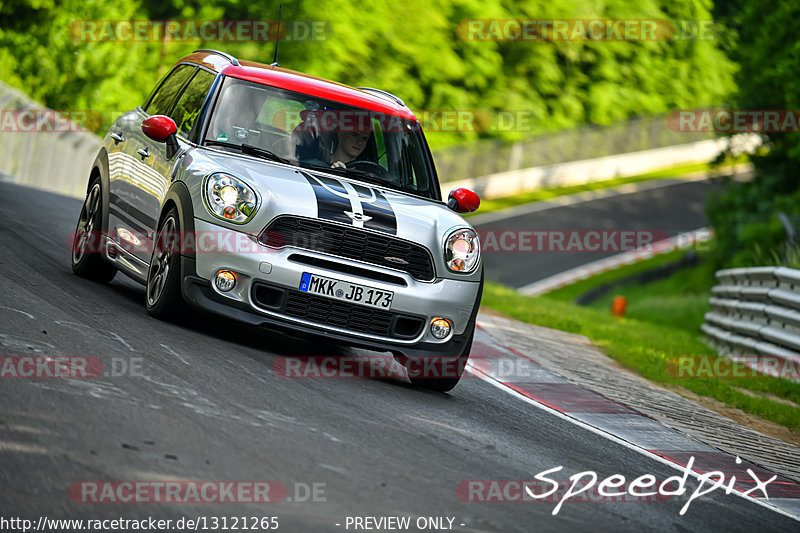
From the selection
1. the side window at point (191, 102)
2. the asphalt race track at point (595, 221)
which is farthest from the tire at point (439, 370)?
the asphalt race track at point (595, 221)

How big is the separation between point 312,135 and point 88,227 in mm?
2386

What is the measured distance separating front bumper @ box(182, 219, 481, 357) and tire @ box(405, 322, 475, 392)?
1.25 ft

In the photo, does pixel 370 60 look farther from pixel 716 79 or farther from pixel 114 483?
pixel 114 483

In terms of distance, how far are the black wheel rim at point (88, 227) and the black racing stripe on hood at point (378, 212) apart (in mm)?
2664

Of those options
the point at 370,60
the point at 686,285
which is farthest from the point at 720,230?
the point at 370,60

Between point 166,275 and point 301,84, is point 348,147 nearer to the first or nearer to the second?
point 301,84

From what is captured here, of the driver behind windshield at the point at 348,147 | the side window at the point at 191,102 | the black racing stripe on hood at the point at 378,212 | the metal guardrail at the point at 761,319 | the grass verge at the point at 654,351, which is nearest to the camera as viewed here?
the black racing stripe on hood at the point at 378,212

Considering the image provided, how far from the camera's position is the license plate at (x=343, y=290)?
7.13 metres

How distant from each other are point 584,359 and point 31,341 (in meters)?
7.10

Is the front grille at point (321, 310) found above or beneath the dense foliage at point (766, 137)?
beneath

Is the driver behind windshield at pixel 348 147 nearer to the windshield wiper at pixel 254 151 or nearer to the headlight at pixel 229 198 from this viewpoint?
the windshield wiper at pixel 254 151

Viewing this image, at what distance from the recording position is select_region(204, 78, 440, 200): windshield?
8016mm

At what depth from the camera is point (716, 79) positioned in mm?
59094

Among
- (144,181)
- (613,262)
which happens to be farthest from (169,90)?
(613,262)
